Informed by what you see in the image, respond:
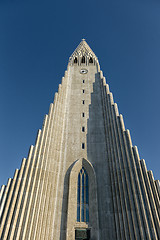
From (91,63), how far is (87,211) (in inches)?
1088

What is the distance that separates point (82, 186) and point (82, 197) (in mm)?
1229

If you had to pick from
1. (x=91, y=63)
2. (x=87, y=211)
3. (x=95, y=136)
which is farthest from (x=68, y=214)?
(x=91, y=63)

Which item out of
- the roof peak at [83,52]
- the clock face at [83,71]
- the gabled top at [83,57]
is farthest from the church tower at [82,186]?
the roof peak at [83,52]

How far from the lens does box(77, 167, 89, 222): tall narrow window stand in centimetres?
1873

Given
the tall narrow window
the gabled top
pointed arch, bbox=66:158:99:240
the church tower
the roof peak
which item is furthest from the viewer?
the roof peak

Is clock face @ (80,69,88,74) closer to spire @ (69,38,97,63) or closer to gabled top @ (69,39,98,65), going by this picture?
gabled top @ (69,39,98,65)

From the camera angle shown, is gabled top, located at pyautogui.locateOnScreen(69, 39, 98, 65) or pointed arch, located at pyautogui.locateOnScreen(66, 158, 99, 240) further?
gabled top, located at pyautogui.locateOnScreen(69, 39, 98, 65)

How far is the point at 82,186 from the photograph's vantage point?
20.9 meters

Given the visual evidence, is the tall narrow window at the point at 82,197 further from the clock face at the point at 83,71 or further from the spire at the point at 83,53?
the spire at the point at 83,53

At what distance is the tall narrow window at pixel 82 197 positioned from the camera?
738 inches

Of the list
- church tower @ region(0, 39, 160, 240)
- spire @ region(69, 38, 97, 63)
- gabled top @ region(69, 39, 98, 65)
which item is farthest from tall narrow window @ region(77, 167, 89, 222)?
spire @ region(69, 38, 97, 63)

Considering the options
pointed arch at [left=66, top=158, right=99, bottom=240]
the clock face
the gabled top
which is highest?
the gabled top

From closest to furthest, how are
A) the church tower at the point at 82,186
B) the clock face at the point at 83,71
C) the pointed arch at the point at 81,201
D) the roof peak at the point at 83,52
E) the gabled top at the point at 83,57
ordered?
1. the church tower at the point at 82,186
2. the pointed arch at the point at 81,201
3. the clock face at the point at 83,71
4. the gabled top at the point at 83,57
5. the roof peak at the point at 83,52

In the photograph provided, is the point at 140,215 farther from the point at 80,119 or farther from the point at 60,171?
the point at 80,119
